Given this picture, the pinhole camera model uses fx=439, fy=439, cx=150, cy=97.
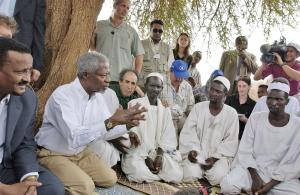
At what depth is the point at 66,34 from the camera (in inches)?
229

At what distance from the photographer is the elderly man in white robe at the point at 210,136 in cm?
577

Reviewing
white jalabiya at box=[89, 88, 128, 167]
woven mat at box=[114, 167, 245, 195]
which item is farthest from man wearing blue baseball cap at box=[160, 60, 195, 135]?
white jalabiya at box=[89, 88, 128, 167]

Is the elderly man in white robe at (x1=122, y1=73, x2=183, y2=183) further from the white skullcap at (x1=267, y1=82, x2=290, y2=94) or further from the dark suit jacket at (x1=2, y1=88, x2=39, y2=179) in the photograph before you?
the dark suit jacket at (x1=2, y1=88, x2=39, y2=179)

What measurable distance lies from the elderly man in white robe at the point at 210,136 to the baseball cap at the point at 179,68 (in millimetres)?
950

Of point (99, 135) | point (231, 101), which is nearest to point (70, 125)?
point (99, 135)

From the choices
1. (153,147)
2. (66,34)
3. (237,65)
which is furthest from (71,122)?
(237,65)

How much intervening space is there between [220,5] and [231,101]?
1604mm

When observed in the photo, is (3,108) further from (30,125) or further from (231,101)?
(231,101)

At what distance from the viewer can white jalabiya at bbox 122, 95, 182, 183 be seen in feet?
17.7

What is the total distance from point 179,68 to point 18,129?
395 cm

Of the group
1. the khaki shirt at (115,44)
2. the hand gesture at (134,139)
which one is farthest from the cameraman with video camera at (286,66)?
the hand gesture at (134,139)

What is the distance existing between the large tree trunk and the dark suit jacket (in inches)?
81.3

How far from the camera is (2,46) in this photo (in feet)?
10.0

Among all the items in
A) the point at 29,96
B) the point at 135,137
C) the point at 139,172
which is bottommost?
the point at 139,172
